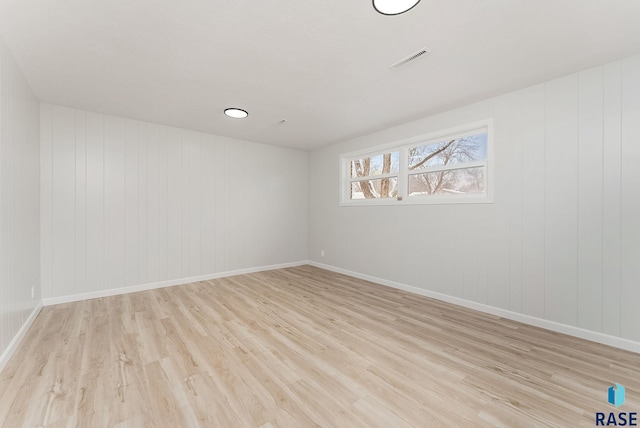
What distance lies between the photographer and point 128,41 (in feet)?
6.77

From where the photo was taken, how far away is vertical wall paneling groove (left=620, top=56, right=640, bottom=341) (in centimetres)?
221

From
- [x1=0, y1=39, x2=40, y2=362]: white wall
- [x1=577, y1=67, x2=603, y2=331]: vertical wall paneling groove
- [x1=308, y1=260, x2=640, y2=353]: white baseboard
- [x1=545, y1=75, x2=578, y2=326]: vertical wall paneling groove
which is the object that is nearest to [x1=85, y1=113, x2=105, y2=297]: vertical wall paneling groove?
[x1=0, y1=39, x2=40, y2=362]: white wall

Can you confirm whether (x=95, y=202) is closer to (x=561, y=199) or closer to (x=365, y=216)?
(x=365, y=216)

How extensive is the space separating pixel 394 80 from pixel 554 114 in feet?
5.39

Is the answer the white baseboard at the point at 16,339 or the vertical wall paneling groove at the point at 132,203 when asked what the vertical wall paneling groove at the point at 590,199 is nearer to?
the white baseboard at the point at 16,339

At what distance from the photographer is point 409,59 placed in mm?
2303

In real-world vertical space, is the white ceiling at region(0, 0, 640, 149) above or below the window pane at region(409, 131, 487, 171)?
above

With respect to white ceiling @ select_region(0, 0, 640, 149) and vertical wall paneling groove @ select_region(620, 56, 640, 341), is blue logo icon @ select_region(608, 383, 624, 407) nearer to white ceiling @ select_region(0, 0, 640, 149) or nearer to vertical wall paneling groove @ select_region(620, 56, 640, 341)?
vertical wall paneling groove @ select_region(620, 56, 640, 341)

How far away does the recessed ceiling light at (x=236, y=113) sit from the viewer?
3473mm


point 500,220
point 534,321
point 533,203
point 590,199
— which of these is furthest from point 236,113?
point 534,321

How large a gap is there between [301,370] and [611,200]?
3057mm

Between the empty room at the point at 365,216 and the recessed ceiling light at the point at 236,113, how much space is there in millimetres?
37

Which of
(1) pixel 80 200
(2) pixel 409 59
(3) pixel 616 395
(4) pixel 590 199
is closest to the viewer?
(3) pixel 616 395

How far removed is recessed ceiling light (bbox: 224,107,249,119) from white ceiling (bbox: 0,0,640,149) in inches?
6.8
